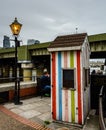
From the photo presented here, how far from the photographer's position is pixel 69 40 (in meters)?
6.79

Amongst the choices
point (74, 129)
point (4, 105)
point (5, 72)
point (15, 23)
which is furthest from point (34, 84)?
point (5, 72)

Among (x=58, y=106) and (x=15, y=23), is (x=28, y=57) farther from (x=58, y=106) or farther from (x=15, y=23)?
(x=58, y=106)

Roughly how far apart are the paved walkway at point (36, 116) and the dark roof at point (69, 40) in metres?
2.81

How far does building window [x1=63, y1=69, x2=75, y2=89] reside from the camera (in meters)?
6.25

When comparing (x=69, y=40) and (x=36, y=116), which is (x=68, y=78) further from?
(x=36, y=116)

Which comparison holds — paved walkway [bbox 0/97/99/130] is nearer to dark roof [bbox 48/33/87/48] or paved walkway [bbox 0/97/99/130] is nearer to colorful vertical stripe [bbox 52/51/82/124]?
colorful vertical stripe [bbox 52/51/82/124]

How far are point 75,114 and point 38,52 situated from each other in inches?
911

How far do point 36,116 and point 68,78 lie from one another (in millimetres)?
2173

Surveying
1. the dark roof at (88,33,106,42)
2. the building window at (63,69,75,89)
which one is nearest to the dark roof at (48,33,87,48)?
the building window at (63,69,75,89)

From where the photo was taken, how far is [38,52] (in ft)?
94.4

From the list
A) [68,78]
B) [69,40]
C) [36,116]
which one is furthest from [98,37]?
[36,116]

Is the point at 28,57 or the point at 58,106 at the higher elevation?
the point at 28,57

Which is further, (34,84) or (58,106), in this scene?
(34,84)

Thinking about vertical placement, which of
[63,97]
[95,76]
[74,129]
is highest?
[95,76]
